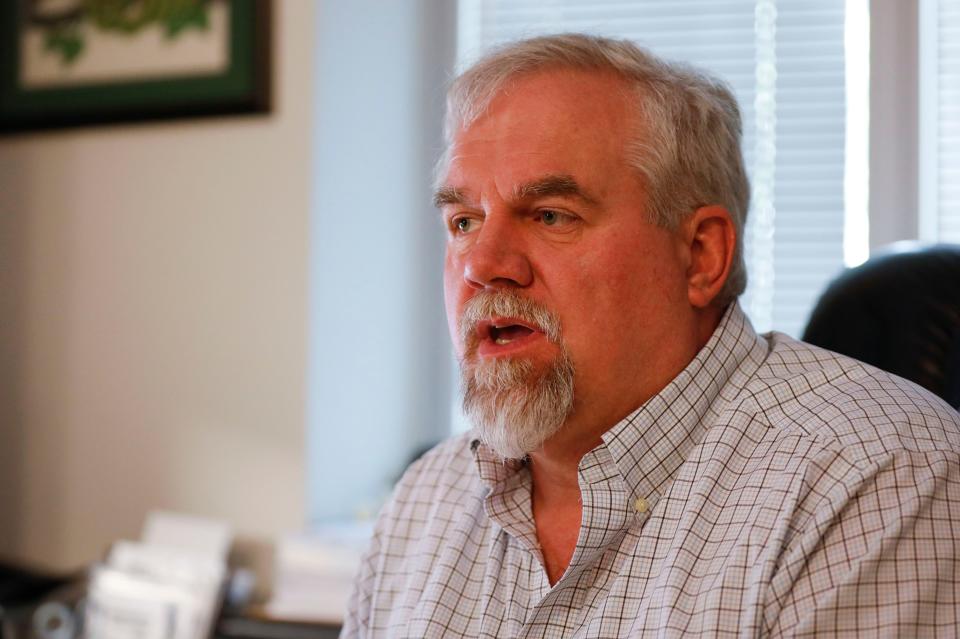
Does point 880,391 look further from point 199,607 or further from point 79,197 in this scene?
point 79,197

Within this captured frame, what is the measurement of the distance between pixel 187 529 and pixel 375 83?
3.44ft

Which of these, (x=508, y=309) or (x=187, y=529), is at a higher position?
(x=508, y=309)

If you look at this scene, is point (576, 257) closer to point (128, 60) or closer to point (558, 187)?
point (558, 187)

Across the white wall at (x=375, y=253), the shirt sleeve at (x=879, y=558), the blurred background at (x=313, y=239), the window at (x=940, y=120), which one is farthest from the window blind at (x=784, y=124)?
the shirt sleeve at (x=879, y=558)

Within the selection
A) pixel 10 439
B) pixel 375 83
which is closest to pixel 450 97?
pixel 375 83

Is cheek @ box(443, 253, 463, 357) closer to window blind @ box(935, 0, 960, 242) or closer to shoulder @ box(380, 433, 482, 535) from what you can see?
shoulder @ box(380, 433, 482, 535)

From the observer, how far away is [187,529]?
7.17 feet

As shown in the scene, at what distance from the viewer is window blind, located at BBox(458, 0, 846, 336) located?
2.17 m

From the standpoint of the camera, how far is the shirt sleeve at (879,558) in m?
0.94

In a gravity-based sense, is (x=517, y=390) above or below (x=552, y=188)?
below

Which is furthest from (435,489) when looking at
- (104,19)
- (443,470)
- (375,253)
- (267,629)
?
(104,19)

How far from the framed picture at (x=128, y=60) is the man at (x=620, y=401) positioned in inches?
39.5

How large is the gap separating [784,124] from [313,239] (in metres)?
1.02

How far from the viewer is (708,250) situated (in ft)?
4.30
